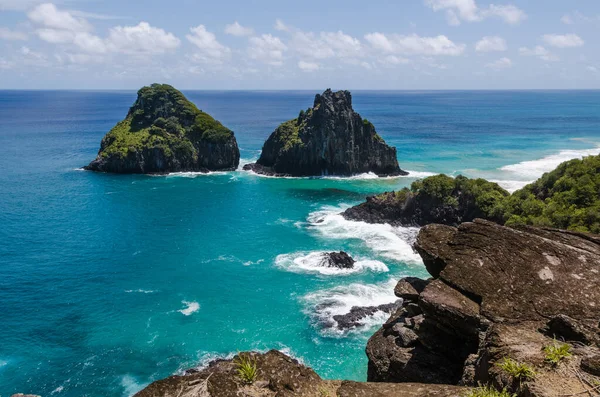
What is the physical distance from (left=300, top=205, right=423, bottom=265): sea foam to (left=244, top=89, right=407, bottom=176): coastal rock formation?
39768mm

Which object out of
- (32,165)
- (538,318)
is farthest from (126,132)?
(538,318)

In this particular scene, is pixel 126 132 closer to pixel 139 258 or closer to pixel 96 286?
pixel 139 258

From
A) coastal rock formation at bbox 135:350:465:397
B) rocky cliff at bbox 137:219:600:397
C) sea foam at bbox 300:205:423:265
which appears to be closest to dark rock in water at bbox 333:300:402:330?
sea foam at bbox 300:205:423:265

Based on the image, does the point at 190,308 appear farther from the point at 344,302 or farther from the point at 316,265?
the point at 316,265

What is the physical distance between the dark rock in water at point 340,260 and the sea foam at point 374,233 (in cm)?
712

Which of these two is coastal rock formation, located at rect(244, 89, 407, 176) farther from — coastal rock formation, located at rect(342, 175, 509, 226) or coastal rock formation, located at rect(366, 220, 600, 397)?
coastal rock formation, located at rect(366, 220, 600, 397)

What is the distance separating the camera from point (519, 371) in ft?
41.1

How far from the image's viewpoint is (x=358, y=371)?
38.1 metres

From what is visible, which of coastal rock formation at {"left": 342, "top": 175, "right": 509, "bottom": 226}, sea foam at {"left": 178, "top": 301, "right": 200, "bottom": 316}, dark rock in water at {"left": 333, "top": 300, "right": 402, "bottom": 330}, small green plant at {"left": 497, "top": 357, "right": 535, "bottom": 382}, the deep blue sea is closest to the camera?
small green plant at {"left": 497, "top": 357, "right": 535, "bottom": 382}

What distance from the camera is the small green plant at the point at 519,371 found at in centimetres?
1245

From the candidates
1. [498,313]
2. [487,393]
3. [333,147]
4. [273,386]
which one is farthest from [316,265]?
[333,147]

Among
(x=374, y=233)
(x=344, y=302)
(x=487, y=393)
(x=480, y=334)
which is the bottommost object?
(x=344, y=302)

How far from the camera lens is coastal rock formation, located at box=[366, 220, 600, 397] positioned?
13367 mm

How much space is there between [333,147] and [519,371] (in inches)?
4470
